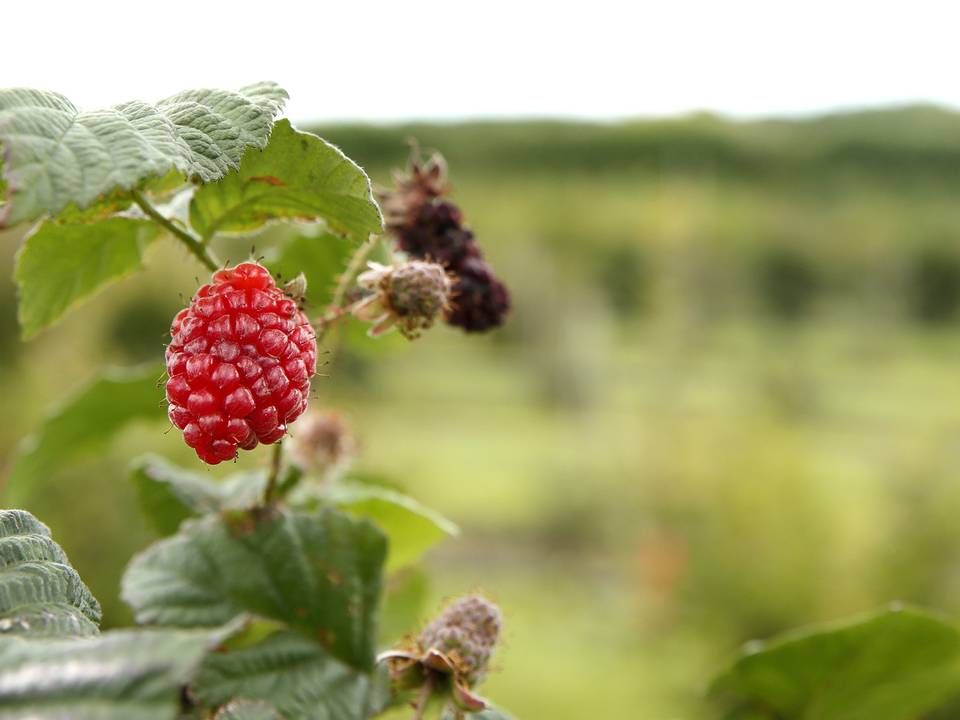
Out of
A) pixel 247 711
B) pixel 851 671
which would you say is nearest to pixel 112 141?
pixel 247 711

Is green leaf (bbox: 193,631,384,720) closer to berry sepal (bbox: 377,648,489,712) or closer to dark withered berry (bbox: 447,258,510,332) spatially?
berry sepal (bbox: 377,648,489,712)

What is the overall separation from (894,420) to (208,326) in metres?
11.5

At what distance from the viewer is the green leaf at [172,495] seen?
58 centimetres

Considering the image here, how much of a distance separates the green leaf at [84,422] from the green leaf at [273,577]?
218 millimetres

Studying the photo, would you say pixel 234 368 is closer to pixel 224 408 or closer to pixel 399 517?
pixel 224 408

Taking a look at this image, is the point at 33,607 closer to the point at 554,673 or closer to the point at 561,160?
the point at 554,673

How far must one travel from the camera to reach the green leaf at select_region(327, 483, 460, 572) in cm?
61

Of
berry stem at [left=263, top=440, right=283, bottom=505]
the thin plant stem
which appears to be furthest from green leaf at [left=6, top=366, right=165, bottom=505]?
the thin plant stem

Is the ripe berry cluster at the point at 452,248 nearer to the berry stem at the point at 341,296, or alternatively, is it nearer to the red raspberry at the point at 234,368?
the berry stem at the point at 341,296

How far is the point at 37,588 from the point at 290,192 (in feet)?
0.62

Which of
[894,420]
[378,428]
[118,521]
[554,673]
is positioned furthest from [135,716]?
[894,420]

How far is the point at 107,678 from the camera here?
248 mm

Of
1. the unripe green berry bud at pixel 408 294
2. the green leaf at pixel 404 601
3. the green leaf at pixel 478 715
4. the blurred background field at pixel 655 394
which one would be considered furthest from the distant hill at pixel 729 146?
the green leaf at pixel 478 715

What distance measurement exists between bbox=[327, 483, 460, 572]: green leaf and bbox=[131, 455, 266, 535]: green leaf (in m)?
0.06
